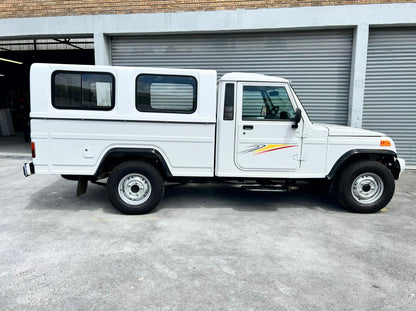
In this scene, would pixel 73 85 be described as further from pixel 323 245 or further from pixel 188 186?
pixel 323 245

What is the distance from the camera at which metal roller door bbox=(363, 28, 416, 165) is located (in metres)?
7.93

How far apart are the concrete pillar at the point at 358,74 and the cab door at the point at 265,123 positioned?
161 inches

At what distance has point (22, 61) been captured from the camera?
55.9 feet

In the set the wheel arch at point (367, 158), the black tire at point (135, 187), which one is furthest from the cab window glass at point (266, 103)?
the black tire at point (135, 187)

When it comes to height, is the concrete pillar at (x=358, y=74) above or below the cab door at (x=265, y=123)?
above

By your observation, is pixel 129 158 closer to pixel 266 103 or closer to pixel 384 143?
pixel 266 103

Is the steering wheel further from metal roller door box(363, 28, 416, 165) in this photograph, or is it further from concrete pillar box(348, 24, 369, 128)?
metal roller door box(363, 28, 416, 165)

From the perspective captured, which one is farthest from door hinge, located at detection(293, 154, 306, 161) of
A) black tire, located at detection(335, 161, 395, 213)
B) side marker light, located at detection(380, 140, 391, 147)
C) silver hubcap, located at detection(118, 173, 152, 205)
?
silver hubcap, located at detection(118, 173, 152, 205)

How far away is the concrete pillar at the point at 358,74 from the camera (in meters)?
7.69

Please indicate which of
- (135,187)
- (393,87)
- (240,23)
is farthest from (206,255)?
(393,87)

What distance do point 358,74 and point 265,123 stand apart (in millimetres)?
4625

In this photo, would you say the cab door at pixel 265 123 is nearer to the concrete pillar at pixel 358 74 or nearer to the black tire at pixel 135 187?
the black tire at pixel 135 187

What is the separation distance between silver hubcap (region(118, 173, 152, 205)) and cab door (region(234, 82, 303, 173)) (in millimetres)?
1499

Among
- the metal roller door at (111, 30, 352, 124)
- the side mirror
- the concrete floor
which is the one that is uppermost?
the metal roller door at (111, 30, 352, 124)
